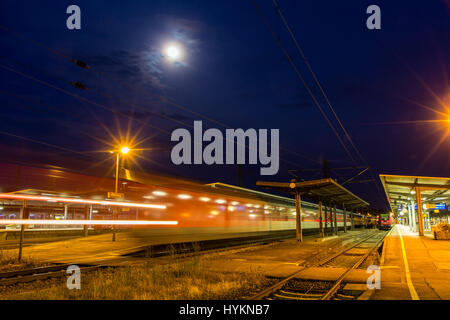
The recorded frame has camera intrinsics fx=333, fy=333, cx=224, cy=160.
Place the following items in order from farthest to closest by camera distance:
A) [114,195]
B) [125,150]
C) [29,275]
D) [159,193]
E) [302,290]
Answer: [125,150]
[114,195]
[159,193]
[29,275]
[302,290]

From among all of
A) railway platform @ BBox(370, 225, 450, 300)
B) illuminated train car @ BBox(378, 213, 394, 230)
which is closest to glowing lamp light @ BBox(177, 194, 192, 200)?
railway platform @ BBox(370, 225, 450, 300)

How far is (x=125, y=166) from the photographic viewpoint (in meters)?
21.8

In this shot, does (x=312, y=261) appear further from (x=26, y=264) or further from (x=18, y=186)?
(x=18, y=186)

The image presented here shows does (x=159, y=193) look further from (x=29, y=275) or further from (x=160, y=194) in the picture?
(x=29, y=275)

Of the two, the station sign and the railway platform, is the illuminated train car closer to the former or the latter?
the railway platform

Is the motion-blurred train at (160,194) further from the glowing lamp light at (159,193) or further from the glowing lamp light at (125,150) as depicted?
the glowing lamp light at (125,150)

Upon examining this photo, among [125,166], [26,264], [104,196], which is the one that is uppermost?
[125,166]

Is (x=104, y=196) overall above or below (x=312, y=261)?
above

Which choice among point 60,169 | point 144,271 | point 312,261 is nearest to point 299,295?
point 144,271

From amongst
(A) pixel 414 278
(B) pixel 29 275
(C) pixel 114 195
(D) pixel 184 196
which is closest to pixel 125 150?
(C) pixel 114 195

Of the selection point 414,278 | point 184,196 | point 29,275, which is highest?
point 184,196

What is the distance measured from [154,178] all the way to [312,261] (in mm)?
7492

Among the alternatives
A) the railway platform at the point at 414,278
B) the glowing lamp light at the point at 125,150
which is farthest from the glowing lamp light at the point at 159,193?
the railway platform at the point at 414,278
